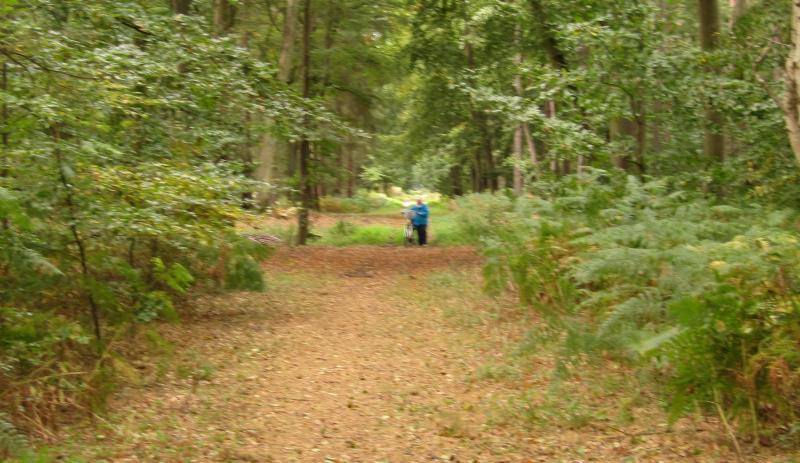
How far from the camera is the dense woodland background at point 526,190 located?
646cm

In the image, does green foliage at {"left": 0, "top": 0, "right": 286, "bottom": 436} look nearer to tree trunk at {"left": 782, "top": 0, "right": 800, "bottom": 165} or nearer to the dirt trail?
the dirt trail

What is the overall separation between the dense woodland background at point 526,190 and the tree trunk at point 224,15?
4098 mm

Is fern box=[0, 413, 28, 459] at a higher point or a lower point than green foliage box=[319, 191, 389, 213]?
lower

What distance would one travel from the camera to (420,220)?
2341cm

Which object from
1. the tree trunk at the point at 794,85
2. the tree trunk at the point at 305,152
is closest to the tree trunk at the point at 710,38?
the tree trunk at the point at 794,85

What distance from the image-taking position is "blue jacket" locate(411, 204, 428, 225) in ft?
74.3

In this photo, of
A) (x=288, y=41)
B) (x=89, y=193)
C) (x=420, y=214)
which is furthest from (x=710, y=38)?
(x=288, y=41)

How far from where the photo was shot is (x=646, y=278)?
8.35 m

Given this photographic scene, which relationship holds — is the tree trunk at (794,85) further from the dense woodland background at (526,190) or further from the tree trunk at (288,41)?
the tree trunk at (288,41)

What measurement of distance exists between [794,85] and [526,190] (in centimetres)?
835

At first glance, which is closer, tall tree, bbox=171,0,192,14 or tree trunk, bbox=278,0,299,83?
tall tree, bbox=171,0,192,14

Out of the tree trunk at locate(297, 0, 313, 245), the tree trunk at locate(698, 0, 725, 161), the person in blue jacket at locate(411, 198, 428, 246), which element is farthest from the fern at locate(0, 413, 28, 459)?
the person in blue jacket at locate(411, 198, 428, 246)

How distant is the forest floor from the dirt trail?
18mm

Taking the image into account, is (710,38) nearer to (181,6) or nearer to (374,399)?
(374,399)
